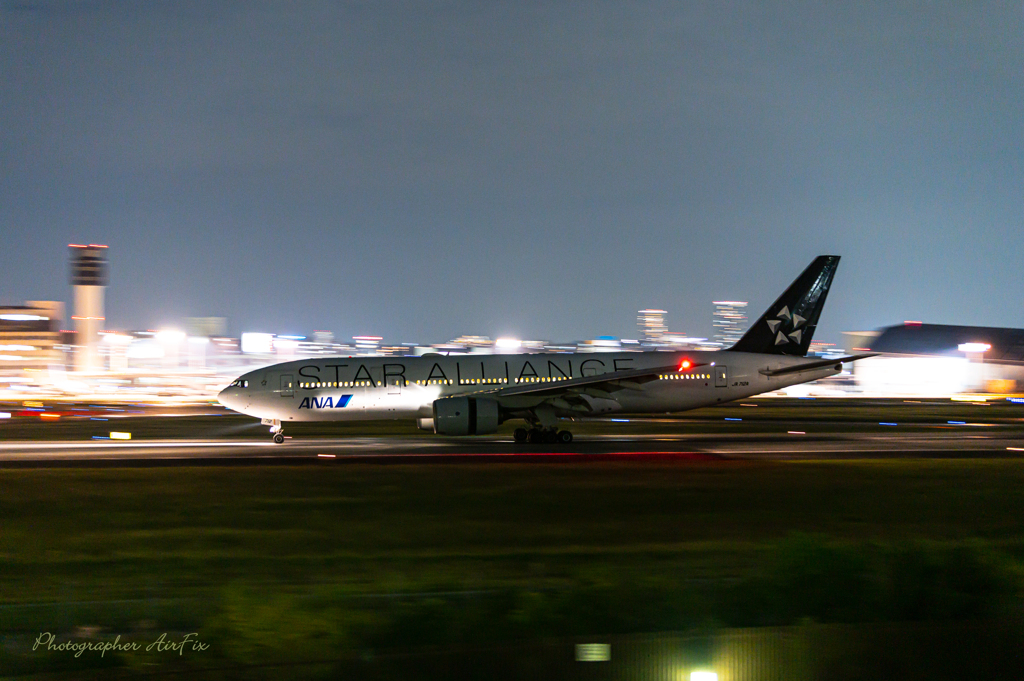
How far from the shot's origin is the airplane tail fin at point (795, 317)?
1356 inches

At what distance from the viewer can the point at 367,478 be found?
68.0 feet

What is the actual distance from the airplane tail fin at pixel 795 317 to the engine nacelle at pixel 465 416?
38.2 ft

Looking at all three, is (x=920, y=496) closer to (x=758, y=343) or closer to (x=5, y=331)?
(x=758, y=343)

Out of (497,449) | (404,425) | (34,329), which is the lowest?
(497,449)

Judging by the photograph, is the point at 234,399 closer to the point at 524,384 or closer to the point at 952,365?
the point at 524,384

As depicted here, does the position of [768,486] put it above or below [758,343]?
below

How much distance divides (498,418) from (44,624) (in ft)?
69.5

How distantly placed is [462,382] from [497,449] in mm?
4722

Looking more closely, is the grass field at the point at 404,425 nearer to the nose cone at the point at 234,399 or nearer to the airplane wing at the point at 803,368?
the nose cone at the point at 234,399

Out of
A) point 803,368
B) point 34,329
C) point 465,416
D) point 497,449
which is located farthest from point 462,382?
point 34,329

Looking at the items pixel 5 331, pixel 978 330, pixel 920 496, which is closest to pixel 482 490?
pixel 920 496

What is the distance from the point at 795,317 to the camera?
114 ft

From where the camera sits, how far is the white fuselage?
31578mm
